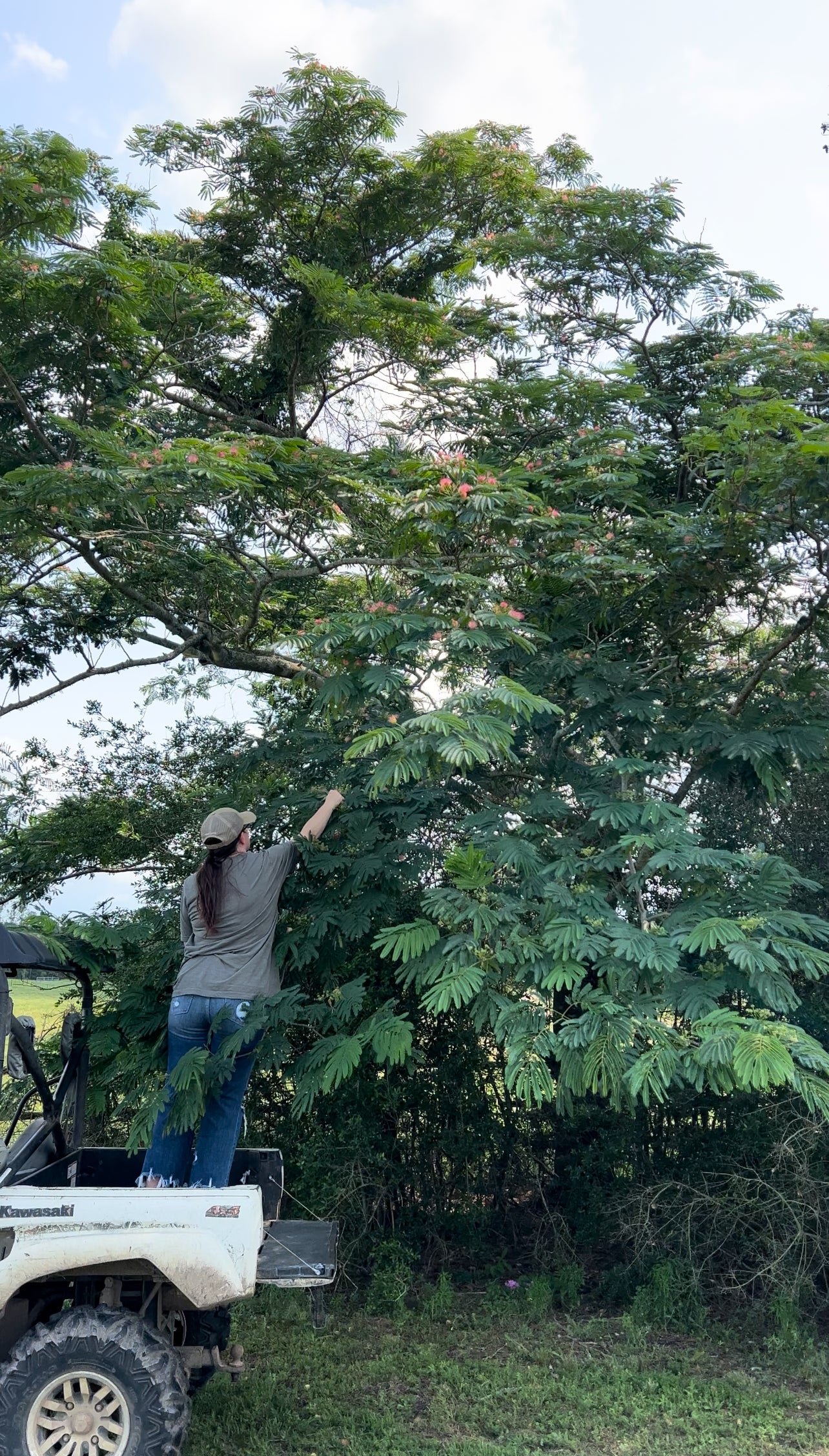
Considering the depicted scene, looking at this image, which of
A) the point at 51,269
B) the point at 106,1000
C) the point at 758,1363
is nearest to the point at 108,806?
the point at 106,1000

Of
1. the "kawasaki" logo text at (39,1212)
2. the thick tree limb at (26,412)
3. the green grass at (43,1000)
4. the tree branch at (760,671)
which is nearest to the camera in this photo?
the "kawasaki" logo text at (39,1212)

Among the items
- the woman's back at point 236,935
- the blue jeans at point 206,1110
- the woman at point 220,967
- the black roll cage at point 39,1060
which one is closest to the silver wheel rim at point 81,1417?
the black roll cage at point 39,1060

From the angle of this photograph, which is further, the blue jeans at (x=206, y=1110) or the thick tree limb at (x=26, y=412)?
the thick tree limb at (x=26, y=412)

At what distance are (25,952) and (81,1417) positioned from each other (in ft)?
5.16

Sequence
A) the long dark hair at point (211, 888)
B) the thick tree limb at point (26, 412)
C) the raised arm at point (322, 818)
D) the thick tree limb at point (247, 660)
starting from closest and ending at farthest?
the long dark hair at point (211, 888) → the raised arm at point (322, 818) → the thick tree limb at point (26, 412) → the thick tree limb at point (247, 660)

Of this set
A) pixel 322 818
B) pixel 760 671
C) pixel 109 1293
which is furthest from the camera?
pixel 760 671

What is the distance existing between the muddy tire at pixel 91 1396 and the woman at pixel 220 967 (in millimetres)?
1159

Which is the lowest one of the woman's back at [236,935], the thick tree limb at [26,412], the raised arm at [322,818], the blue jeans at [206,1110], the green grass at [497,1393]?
the green grass at [497,1393]

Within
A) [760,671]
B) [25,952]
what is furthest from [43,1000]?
[760,671]

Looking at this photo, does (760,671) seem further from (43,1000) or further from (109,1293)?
(43,1000)

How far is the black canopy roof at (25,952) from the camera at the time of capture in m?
4.12

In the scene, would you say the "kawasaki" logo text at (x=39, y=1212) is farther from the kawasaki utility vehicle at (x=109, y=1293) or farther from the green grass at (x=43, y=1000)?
the green grass at (x=43, y=1000)

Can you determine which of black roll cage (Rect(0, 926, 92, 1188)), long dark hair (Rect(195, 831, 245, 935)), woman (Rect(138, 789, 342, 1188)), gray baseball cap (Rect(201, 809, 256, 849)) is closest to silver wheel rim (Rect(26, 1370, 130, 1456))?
black roll cage (Rect(0, 926, 92, 1188))

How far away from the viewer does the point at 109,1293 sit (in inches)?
159
